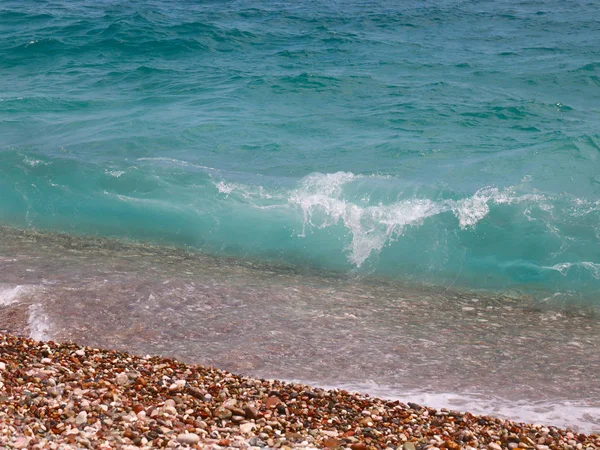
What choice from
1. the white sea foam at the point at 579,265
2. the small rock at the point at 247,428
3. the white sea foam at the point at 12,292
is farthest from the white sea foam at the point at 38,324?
the white sea foam at the point at 579,265

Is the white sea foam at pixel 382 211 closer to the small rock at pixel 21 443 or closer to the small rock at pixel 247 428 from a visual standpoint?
the small rock at pixel 247 428

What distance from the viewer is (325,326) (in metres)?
→ 9.80

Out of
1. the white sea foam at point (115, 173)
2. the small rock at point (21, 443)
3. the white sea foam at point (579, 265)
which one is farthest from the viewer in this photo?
the white sea foam at point (115, 173)

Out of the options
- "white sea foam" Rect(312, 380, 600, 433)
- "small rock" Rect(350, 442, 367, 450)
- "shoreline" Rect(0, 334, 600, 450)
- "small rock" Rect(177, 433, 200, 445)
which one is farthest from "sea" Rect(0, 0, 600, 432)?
"small rock" Rect(177, 433, 200, 445)

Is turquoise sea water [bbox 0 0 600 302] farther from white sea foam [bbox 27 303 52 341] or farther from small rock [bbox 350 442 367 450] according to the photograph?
small rock [bbox 350 442 367 450]

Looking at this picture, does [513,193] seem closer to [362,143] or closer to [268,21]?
[362,143]

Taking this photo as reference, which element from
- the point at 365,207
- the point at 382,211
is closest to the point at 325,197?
the point at 365,207

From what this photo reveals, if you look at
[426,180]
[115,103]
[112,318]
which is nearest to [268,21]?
[115,103]

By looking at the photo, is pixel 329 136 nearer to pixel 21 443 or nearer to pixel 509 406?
pixel 509 406

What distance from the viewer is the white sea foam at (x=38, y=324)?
912cm

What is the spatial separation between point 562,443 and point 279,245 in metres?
7.59

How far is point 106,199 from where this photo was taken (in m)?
15.4

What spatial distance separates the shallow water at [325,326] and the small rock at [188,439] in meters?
2.54

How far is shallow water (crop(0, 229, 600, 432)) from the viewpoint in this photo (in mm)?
8367
